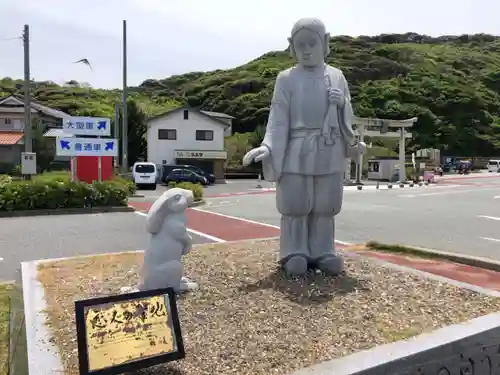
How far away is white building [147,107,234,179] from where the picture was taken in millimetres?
32531

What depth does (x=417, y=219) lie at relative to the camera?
1243 cm

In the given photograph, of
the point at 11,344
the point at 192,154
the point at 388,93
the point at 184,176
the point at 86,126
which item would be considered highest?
the point at 388,93

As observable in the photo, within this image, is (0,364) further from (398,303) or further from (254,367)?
(398,303)

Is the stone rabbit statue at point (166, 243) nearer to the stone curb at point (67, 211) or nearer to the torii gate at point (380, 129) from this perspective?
the stone curb at point (67, 211)

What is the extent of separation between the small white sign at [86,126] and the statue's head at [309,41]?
12365mm

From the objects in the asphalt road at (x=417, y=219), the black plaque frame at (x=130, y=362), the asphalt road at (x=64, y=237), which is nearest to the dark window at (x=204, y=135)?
the asphalt road at (x=417, y=219)

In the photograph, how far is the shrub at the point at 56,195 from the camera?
42.7 feet

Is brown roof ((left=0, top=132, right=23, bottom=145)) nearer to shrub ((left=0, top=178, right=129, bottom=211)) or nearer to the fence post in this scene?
shrub ((left=0, top=178, right=129, bottom=211))

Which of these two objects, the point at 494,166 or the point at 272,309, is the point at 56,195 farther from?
the point at 494,166

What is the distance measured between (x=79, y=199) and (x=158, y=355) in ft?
37.8

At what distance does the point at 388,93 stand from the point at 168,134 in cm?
3185

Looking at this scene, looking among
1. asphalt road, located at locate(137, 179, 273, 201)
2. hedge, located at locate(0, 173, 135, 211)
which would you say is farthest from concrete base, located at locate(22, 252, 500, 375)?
asphalt road, located at locate(137, 179, 273, 201)

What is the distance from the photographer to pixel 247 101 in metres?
56.3

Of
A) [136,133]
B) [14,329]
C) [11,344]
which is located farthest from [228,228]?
[136,133]
